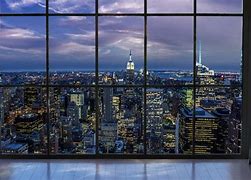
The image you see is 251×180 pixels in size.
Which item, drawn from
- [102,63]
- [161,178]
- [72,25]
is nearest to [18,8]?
[72,25]

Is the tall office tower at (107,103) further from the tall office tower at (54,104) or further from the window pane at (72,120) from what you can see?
the tall office tower at (54,104)

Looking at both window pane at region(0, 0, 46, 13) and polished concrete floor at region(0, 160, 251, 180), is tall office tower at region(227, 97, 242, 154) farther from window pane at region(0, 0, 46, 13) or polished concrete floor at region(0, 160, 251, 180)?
window pane at region(0, 0, 46, 13)

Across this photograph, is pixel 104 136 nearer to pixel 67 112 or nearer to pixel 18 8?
pixel 67 112

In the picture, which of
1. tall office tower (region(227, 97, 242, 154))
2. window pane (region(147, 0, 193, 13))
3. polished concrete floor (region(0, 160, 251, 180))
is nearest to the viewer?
polished concrete floor (region(0, 160, 251, 180))

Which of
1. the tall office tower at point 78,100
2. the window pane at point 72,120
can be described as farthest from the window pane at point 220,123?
the tall office tower at point 78,100

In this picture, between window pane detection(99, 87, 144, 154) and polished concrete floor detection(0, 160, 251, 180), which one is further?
window pane detection(99, 87, 144, 154)

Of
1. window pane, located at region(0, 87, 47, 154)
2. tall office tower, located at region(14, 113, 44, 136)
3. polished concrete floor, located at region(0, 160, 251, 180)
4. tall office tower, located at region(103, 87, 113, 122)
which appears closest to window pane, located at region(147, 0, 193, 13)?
tall office tower, located at region(103, 87, 113, 122)
